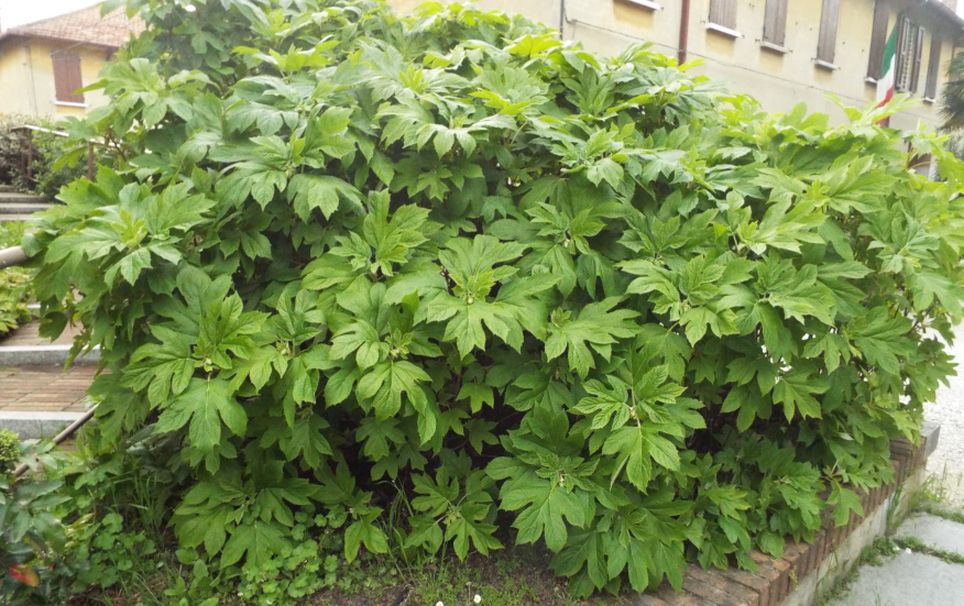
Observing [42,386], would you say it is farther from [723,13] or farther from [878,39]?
[878,39]

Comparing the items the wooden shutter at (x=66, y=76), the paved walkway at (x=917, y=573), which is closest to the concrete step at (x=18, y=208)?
the paved walkway at (x=917, y=573)

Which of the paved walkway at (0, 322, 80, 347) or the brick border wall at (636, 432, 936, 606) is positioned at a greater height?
the brick border wall at (636, 432, 936, 606)

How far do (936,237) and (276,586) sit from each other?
259cm

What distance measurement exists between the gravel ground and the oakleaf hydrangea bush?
133 centimetres

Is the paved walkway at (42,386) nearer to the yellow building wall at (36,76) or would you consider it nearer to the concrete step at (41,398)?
the concrete step at (41,398)

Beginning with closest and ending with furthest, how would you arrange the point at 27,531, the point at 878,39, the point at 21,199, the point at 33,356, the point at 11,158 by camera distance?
the point at 27,531
the point at 33,356
the point at 21,199
the point at 11,158
the point at 878,39

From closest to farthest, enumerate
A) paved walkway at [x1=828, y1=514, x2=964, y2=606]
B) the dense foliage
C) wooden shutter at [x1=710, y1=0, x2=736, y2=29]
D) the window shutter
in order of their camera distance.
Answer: paved walkway at [x1=828, y1=514, x2=964, y2=606] < the dense foliage < wooden shutter at [x1=710, y1=0, x2=736, y2=29] < the window shutter

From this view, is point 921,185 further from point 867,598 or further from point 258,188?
point 258,188

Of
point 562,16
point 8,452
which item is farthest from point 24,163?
point 8,452

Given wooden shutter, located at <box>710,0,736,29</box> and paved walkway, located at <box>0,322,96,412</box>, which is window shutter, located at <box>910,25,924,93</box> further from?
paved walkway, located at <box>0,322,96,412</box>

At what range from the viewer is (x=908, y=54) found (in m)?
17.2

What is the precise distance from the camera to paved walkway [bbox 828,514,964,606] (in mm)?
2748

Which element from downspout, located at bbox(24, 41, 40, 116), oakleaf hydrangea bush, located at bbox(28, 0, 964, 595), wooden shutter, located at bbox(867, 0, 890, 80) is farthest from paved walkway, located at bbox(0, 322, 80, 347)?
downspout, located at bbox(24, 41, 40, 116)

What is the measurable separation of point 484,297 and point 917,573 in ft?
8.28
